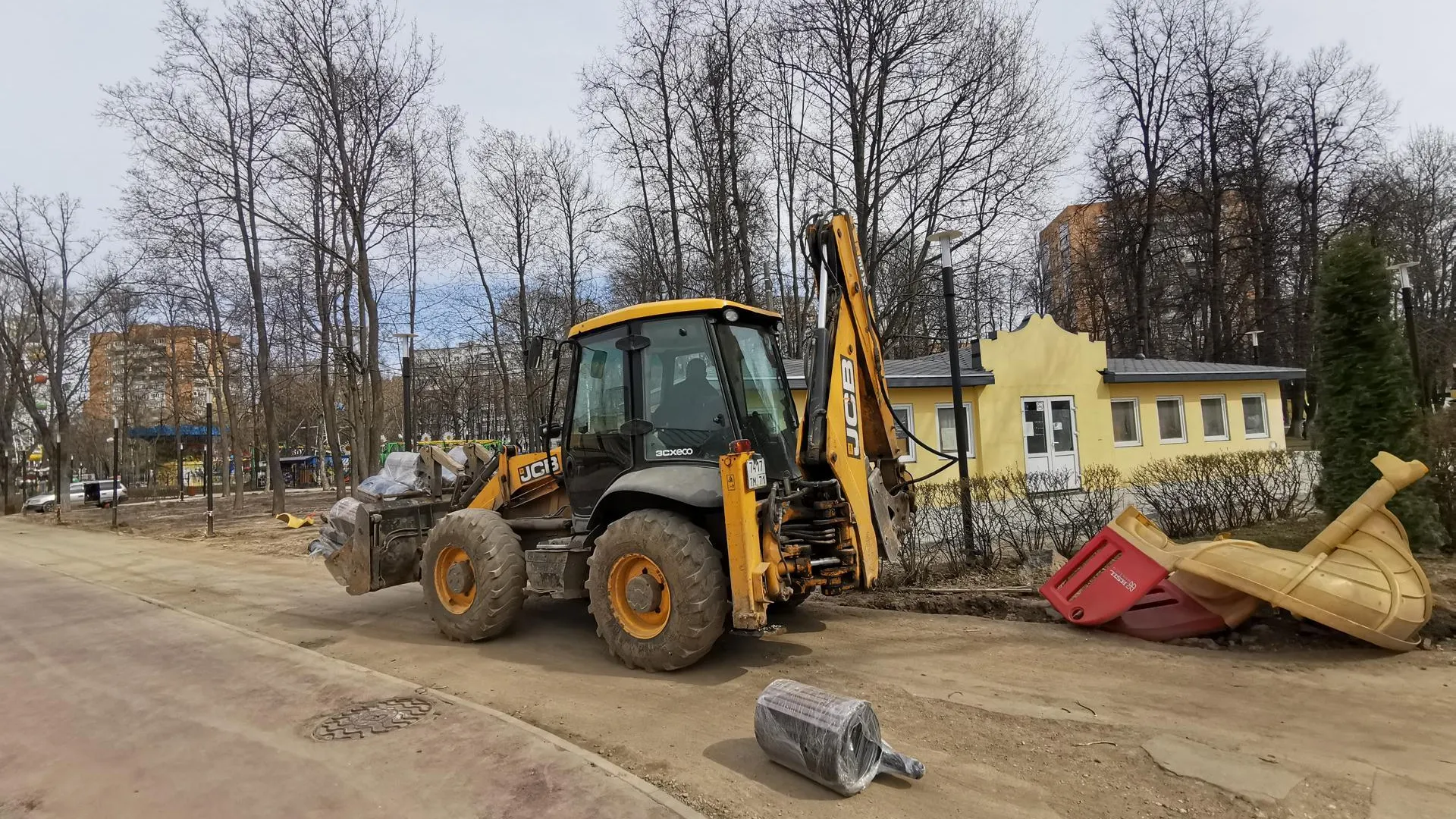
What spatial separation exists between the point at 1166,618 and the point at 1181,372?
49.7 ft

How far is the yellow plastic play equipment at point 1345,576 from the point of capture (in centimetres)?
488

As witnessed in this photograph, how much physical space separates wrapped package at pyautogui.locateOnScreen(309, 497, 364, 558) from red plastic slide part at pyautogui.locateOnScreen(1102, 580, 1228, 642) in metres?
7.03

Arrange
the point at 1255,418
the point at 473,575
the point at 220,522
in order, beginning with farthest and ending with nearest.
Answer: the point at 220,522 < the point at 1255,418 < the point at 473,575

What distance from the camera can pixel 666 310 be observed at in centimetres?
584

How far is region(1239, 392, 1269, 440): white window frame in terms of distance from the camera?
1992 cm

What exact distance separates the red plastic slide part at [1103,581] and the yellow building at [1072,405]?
845cm

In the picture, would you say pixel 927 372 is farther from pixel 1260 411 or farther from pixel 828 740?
pixel 828 740

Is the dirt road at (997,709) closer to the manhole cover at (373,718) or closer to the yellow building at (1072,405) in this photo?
the manhole cover at (373,718)

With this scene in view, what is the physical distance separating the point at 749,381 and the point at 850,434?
0.89 m

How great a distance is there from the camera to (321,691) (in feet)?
16.6

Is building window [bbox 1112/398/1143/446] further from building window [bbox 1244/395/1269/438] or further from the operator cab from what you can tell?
the operator cab

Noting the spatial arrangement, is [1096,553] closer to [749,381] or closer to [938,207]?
[749,381]

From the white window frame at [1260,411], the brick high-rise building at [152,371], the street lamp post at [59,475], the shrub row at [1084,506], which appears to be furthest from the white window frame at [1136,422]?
the street lamp post at [59,475]

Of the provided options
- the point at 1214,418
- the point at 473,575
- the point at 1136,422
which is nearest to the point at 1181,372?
the point at 1136,422
